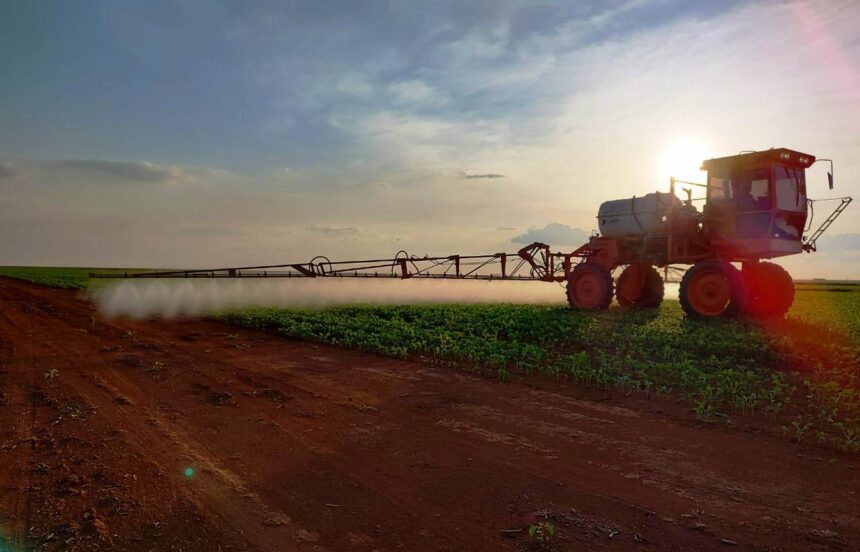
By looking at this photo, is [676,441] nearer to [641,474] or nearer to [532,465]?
[641,474]

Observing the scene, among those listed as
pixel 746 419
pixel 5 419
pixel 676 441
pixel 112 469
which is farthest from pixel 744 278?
pixel 5 419

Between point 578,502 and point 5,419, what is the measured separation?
30.5ft

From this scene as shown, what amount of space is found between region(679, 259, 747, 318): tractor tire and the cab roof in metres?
3.18

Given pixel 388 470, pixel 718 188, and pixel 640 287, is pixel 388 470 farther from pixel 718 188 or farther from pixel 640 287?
pixel 640 287

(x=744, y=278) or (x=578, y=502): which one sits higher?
(x=744, y=278)

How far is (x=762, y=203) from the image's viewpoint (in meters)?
16.8

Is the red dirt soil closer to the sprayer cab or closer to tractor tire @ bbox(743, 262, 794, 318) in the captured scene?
the sprayer cab

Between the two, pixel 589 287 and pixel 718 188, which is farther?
pixel 589 287

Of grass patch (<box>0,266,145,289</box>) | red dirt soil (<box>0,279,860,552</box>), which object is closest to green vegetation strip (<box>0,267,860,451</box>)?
red dirt soil (<box>0,279,860,552</box>)

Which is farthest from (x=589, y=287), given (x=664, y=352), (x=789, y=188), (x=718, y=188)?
(x=664, y=352)

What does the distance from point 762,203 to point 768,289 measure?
3.15m

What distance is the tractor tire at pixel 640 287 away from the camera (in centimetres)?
2236

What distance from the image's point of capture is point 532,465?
7137mm

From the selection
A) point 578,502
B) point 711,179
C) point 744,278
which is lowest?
point 578,502
